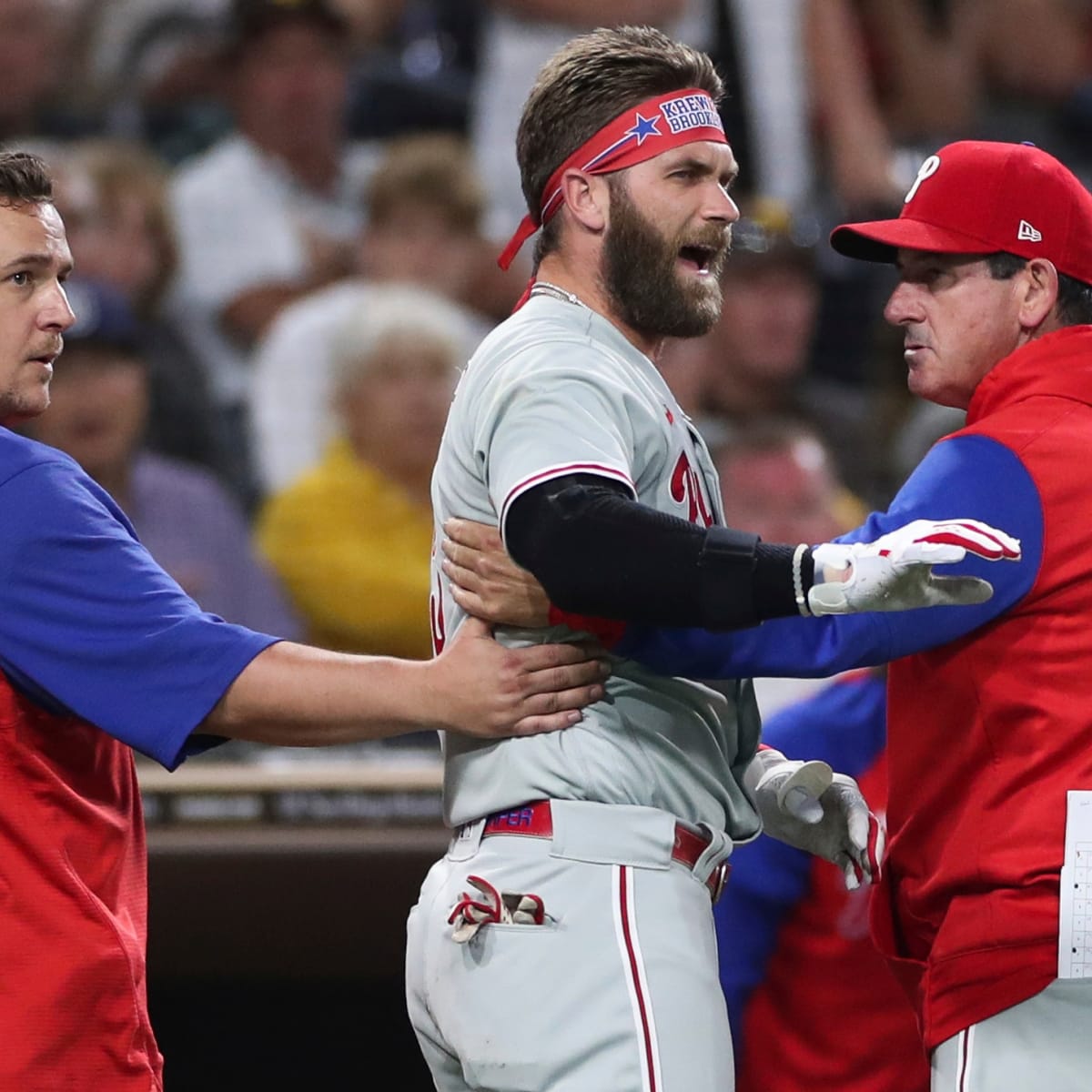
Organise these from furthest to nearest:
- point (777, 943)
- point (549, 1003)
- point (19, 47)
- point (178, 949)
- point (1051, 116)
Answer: point (1051, 116) → point (19, 47) → point (178, 949) → point (777, 943) → point (549, 1003)

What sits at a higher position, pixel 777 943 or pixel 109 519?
pixel 109 519

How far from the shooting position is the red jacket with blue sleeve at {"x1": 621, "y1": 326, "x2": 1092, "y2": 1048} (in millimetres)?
2178

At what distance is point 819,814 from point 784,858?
2.09ft

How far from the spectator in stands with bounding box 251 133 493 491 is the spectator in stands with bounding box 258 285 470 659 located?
57 millimetres

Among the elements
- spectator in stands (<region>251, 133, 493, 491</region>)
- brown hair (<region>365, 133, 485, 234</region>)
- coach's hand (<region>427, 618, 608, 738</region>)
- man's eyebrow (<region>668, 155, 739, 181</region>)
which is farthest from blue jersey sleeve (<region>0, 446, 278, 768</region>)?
brown hair (<region>365, 133, 485, 234</region>)

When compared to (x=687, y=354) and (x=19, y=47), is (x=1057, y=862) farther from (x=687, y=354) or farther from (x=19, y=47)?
(x=19, y=47)

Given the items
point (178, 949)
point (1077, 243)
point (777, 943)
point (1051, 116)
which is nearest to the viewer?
point (1077, 243)

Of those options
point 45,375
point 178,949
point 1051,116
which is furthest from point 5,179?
point 1051,116

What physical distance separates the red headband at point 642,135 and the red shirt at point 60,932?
948 millimetres

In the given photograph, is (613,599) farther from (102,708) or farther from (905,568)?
(102,708)

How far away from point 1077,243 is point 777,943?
4.19 ft

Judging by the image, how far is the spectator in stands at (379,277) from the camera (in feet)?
15.1

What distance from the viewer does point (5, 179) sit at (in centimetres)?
223

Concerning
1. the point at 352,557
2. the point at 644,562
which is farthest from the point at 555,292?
the point at 352,557
